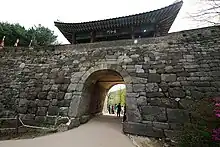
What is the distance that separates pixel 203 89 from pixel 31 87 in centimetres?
676

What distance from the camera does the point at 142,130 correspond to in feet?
16.0

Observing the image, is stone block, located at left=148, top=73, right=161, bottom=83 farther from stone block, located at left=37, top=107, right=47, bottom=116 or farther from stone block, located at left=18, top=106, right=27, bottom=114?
stone block, located at left=18, top=106, right=27, bottom=114

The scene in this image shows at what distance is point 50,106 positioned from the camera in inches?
238

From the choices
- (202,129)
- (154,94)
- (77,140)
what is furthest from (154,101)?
(77,140)

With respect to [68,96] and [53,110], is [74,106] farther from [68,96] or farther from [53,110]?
[53,110]

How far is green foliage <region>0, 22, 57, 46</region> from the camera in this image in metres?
13.4

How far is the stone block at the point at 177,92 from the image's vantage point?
16.8 feet

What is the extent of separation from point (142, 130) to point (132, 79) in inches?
73.1

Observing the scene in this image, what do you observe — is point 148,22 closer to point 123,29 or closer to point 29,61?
point 123,29

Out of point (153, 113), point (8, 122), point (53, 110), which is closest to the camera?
point (153, 113)

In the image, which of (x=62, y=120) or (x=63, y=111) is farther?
(x=63, y=111)

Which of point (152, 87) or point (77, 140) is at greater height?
→ point (152, 87)

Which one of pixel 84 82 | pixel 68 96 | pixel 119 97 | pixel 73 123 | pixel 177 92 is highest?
pixel 119 97

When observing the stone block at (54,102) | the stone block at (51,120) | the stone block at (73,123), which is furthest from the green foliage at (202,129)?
the stone block at (54,102)
